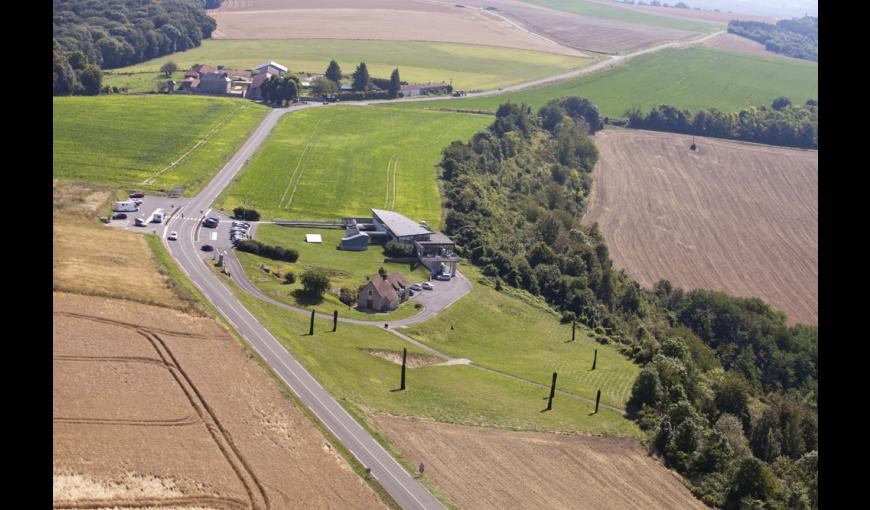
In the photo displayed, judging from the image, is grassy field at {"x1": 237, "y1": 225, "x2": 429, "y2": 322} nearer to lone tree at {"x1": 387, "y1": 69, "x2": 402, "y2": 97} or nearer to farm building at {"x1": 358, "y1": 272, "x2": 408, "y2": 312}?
farm building at {"x1": 358, "y1": 272, "x2": 408, "y2": 312}


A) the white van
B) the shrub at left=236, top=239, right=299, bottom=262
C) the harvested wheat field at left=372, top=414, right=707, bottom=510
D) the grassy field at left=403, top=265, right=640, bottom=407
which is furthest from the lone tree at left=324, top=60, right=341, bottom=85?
the harvested wheat field at left=372, top=414, right=707, bottom=510

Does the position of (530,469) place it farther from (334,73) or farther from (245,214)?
(334,73)

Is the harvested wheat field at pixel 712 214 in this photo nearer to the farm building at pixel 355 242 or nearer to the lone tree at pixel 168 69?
the farm building at pixel 355 242

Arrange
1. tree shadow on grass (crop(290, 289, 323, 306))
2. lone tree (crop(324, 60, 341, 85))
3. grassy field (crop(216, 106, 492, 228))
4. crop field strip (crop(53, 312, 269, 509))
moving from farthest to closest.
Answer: lone tree (crop(324, 60, 341, 85)) → grassy field (crop(216, 106, 492, 228)) → tree shadow on grass (crop(290, 289, 323, 306)) → crop field strip (crop(53, 312, 269, 509))

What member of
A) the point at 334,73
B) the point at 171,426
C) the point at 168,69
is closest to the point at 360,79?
the point at 334,73

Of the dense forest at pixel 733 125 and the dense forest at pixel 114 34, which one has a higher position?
the dense forest at pixel 114 34

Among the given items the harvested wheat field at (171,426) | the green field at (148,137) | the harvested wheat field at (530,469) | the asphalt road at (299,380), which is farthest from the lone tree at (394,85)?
the harvested wheat field at (530,469)
